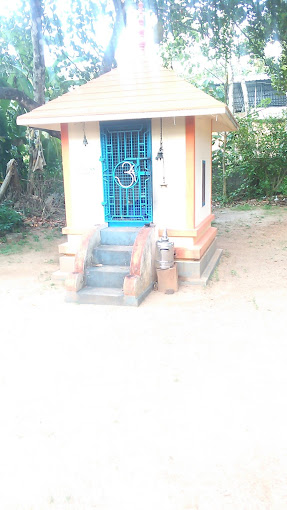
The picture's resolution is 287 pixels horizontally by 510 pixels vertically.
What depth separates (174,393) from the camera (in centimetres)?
353

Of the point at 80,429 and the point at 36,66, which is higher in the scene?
the point at 36,66

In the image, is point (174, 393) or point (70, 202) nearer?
point (174, 393)

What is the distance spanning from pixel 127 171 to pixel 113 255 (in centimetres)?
144

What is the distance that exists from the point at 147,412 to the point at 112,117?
437 cm

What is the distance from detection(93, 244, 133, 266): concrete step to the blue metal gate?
0.63 m

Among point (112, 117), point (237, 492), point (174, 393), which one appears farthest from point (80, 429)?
point (112, 117)

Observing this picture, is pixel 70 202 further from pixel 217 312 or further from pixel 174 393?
pixel 174 393

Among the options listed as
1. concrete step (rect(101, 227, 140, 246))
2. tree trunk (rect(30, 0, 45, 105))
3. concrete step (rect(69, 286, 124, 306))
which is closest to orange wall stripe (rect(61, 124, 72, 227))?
concrete step (rect(101, 227, 140, 246))

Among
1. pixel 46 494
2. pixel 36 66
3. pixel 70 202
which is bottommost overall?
pixel 46 494

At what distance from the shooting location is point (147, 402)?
3410mm

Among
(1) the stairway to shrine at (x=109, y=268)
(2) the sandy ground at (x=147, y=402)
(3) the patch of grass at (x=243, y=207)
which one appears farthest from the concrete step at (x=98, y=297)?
(3) the patch of grass at (x=243, y=207)

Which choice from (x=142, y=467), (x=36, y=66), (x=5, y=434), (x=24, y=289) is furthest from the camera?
(x=36, y=66)

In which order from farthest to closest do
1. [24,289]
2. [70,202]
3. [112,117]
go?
[70,202] → [24,289] → [112,117]

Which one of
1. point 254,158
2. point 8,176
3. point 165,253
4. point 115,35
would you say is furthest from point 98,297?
point 254,158
